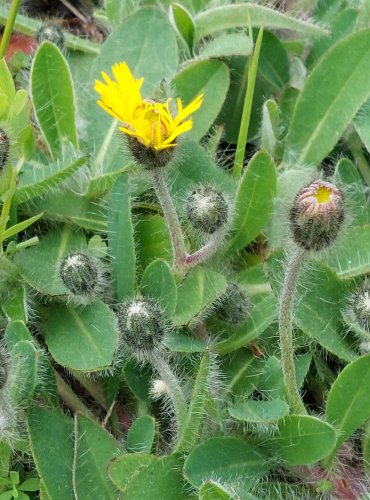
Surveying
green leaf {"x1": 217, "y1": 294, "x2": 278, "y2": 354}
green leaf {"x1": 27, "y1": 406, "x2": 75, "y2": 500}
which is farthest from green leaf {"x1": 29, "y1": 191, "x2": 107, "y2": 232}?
green leaf {"x1": 27, "y1": 406, "x2": 75, "y2": 500}

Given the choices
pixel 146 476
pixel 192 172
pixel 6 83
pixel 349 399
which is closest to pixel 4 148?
pixel 6 83

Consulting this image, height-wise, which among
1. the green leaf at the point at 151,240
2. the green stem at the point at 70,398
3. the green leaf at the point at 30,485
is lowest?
the green leaf at the point at 30,485

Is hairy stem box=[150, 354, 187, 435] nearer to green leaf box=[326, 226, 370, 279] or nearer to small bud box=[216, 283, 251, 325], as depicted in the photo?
small bud box=[216, 283, 251, 325]

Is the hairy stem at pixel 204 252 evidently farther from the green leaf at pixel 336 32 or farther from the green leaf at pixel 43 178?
the green leaf at pixel 336 32

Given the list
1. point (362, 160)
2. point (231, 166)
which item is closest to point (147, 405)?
point (231, 166)

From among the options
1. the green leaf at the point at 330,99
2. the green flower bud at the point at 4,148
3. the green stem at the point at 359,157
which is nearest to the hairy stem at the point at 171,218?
the green flower bud at the point at 4,148
